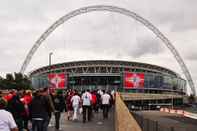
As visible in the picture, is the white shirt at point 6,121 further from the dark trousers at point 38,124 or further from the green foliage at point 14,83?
the green foliage at point 14,83

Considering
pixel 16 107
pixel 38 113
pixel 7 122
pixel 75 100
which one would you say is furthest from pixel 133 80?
pixel 7 122

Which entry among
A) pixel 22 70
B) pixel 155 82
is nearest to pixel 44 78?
pixel 22 70

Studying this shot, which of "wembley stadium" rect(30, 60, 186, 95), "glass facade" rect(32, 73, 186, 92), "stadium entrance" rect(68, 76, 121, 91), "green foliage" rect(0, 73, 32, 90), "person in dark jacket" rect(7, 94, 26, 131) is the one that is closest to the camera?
"person in dark jacket" rect(7, 94, 26, 131)

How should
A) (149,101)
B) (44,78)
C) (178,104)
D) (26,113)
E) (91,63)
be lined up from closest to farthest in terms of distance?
(26,113) < (149,101) < (178,104) < (44,78) < (91,63)

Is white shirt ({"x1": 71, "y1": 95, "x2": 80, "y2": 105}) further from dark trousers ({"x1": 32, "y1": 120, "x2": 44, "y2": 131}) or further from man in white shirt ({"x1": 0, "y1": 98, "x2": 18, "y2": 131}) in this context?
man in white shirt ({"x1": 0, "y1": 98, "x2": 18, "y2": 131})

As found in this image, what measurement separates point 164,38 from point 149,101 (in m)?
29.8

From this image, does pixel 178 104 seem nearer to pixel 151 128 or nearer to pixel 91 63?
pixel 91 63

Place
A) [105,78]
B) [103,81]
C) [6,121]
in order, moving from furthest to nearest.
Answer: [103,81] → [105,78] → [6,121]

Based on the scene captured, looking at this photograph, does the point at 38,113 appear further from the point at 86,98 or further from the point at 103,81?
the point at 103,81

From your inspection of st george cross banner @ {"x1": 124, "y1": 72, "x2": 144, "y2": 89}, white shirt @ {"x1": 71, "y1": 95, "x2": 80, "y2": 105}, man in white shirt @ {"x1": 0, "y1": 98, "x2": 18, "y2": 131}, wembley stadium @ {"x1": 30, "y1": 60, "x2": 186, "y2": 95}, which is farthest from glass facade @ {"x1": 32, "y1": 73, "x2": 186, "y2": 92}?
man in white shirt @ {"x1": 0, "y1": 98, "x2": 18, "y2": 131}

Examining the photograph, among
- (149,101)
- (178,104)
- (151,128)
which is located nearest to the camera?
(151,128)

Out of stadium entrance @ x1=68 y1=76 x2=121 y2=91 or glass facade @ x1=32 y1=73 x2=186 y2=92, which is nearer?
stadium entrance @ x1=68 y1=76 x2=121 y2=91

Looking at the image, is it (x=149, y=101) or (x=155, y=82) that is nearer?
(x=149, y=101)

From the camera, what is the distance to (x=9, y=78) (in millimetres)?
150375
